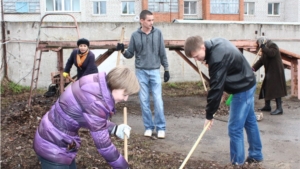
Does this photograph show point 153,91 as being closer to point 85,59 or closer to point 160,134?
point 160,134

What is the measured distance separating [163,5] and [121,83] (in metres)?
22.5

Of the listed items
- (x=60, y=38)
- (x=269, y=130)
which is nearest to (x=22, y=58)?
(x=60, y=38)

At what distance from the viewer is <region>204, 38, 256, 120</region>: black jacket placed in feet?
12.1

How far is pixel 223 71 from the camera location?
370 centimetres

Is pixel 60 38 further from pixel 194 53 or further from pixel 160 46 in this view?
pixel 194 53

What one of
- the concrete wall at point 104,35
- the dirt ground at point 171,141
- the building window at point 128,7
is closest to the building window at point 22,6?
the building window at point 128,7

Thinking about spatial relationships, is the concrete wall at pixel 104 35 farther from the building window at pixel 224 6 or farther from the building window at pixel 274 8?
the building window at pixel 274 8

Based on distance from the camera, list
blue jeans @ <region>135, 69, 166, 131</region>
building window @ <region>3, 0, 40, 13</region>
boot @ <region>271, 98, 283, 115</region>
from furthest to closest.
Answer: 1. building window @ <region>3, 0, 40, 13</region>
2. boot @ <region>271, 98, 283, 115</region>
3. blue jeans @ <region>135, 69, 166, 131</region>

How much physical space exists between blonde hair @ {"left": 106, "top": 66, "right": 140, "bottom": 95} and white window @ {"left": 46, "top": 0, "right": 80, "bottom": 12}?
21337mm

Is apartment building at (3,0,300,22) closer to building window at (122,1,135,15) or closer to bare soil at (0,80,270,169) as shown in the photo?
building window at (122,1,135,15)

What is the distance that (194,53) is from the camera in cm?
364

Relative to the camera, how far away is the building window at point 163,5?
24203mm

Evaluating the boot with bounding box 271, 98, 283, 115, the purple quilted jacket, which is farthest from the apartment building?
the purple quilted jacket

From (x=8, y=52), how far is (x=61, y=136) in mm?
8083
